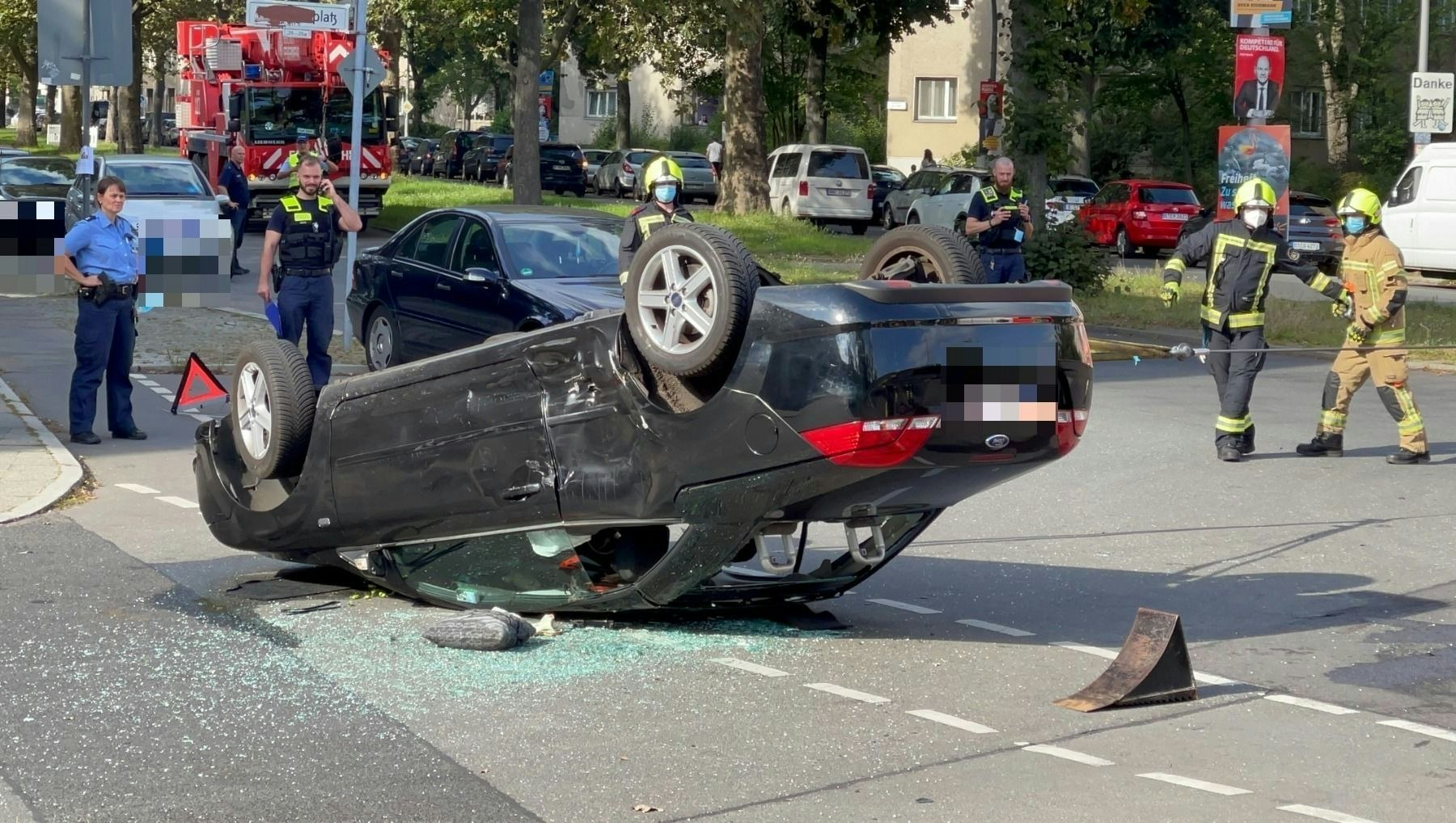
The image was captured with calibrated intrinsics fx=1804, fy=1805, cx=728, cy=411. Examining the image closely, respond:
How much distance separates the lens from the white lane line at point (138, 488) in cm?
1040

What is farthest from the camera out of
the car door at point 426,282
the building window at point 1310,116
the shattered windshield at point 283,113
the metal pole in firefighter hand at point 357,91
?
the building window at point 1310,116

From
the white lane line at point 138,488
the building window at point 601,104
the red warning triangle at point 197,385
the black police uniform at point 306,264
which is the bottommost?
the white lane line at point 138,488

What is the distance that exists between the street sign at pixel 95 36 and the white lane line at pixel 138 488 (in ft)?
14.8

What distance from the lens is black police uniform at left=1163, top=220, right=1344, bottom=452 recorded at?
11625 millimetres

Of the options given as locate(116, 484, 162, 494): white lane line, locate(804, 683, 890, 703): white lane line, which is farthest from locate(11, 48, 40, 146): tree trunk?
locate(804, 683, 890, 703): white lane line

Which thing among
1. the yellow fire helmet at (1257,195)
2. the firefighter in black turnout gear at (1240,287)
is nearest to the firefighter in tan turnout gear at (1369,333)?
the firefighter in black turnout gear at (1240,287)

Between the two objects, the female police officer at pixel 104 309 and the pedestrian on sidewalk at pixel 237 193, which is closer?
the female police officer at pixel 104 309

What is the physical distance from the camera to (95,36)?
14.0 metres

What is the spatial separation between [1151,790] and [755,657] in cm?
191

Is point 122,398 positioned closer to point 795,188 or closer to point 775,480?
point 775,480

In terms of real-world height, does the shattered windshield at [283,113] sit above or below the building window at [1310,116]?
below

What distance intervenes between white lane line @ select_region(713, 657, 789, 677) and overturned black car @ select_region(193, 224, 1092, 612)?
0.30m

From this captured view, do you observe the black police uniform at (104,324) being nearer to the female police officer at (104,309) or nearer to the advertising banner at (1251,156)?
the female police officer at (104,309)

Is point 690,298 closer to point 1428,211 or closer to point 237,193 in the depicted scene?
point 237,193
